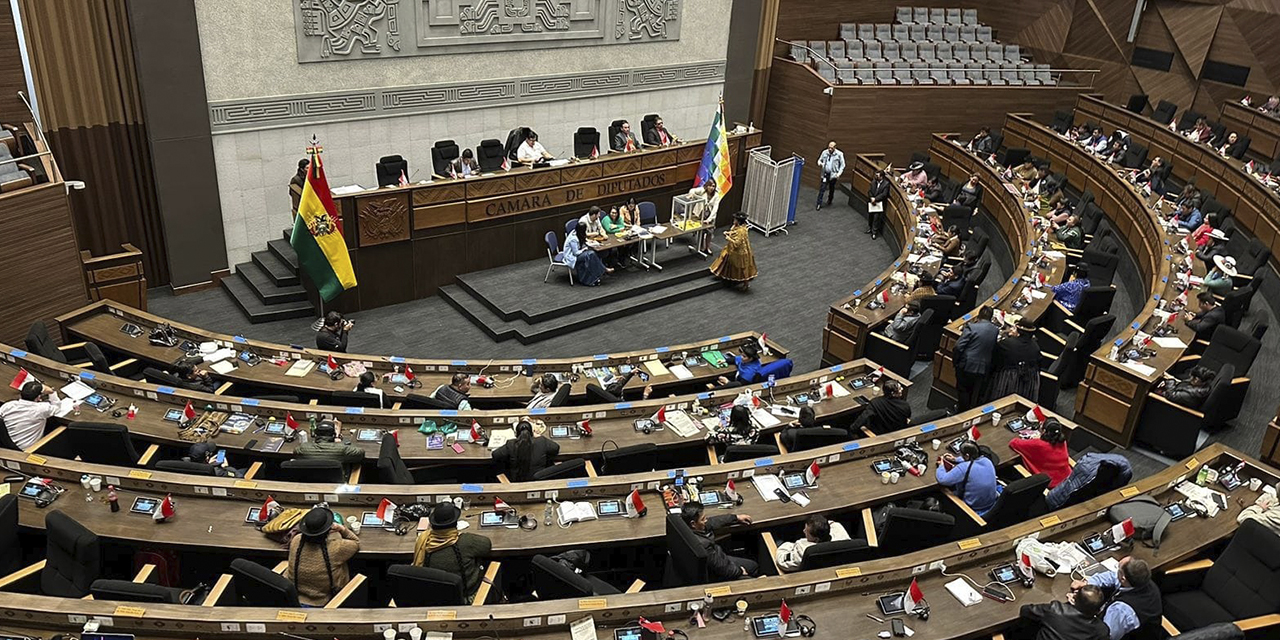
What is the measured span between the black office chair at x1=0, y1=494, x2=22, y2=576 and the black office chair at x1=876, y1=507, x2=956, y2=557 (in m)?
5.84

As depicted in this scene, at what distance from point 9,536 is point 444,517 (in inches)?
111

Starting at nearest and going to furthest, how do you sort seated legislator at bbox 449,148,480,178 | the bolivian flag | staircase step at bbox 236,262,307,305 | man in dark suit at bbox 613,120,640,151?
the bolivian flag, staircase step at bbox 236,262,307,305, seated legislator at bbox 449,148,480,178, man in dark suit at bbox 613,120,640,151

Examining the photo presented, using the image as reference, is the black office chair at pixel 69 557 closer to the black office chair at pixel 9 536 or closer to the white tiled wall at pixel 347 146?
the black office chair at pixel 9 536

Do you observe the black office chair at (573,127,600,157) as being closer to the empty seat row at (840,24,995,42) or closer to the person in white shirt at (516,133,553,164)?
the person in white shirt at (516,133,553,164)

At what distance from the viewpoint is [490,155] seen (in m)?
13.4

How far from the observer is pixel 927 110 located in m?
18.7

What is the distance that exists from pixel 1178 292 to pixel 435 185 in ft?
31.9

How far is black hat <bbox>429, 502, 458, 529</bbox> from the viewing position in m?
5.67

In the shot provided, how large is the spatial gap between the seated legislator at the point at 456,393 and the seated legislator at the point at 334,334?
1516mm

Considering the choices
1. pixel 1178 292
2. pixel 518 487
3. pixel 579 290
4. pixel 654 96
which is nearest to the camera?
pixel 518 487

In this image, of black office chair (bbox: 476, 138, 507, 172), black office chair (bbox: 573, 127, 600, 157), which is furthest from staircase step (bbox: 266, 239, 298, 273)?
black office chair (bbox: 573, 127, 600, 157)

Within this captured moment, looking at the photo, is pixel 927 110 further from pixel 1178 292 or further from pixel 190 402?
pixel 190 402

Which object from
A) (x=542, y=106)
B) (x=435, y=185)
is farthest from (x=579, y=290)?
(x=542, y=106)

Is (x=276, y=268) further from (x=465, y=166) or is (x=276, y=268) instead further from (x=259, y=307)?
(x=465, y=166)
